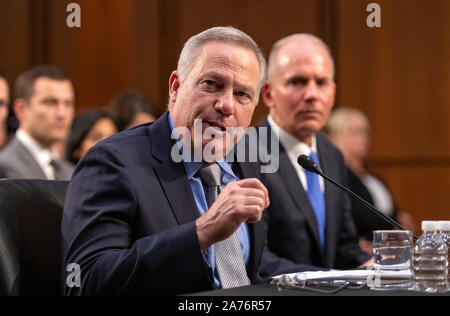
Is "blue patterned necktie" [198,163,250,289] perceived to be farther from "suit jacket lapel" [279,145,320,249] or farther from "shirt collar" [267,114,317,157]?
"shirt collar" [267,114,317,157]

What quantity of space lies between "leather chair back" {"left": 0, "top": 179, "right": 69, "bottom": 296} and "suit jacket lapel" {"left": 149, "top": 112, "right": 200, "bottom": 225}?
1.08 feet

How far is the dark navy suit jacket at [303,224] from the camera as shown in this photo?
3094mm

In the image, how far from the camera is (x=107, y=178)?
6.30ft

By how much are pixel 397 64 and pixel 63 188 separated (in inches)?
187

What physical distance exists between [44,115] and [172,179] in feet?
9.49

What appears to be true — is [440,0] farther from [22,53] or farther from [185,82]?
[185,82]

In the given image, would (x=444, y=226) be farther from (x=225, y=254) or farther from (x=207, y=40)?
(x=207, y=40)

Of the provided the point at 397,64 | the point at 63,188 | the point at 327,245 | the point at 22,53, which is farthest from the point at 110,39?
the point at 63,188

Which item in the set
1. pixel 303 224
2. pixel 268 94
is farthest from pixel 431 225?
pixel 268 94

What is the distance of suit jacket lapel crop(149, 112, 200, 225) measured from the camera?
79.0 inches

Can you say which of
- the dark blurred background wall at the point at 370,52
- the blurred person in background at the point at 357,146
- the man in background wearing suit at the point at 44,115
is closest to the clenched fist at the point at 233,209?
the man in background wearing suit at the point at 44,115

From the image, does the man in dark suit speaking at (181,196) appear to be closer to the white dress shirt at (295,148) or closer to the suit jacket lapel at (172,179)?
the suit jacket lapel at (172,179)

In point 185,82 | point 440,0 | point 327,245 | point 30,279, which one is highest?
point 440,0

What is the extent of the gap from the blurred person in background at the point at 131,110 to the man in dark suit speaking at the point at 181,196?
279 centimetres
